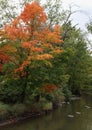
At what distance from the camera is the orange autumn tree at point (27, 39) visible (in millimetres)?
22484

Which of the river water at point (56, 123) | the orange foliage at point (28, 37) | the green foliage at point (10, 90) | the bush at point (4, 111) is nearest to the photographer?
the bush at point (4, 111)

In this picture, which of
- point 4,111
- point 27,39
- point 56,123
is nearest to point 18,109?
point 4,111

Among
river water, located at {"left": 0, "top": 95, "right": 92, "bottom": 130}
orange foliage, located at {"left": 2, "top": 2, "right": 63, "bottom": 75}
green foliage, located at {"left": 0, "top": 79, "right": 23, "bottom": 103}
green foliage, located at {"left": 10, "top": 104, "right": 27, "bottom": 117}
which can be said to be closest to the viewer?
river water, located at {"left": 0, "top": 95, "right": 92, "bottom": 130}

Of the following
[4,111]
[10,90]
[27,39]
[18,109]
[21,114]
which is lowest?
[21,114]

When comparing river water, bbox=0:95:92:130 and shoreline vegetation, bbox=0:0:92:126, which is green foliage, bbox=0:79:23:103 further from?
river water, bbox=0:95:92:130

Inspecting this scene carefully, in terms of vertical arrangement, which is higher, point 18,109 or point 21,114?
point 18,109

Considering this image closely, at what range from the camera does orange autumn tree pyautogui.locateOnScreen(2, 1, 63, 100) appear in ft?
73.8

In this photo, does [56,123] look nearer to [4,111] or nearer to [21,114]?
[21,114]

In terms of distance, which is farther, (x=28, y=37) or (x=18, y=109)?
(x=28, y=37)

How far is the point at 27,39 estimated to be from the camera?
23344 millimetres

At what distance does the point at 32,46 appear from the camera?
22.6 m

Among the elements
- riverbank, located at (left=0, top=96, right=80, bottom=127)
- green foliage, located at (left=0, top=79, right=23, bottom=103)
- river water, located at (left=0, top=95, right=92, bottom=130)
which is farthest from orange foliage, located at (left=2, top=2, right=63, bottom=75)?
river water, located at (left=0, top=95, right=92, bottom=130)

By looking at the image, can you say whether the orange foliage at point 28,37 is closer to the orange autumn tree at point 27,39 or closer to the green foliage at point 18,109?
the orange autumn tree at point 27,39

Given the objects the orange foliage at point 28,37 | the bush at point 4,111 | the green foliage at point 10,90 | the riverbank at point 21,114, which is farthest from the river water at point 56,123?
the orange foliage at point 28,37
